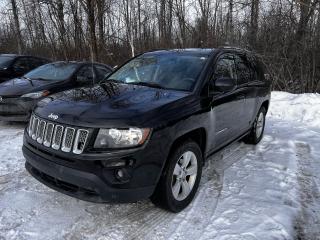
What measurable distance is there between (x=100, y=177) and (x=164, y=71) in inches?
78.9

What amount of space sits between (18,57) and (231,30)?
1037 cm

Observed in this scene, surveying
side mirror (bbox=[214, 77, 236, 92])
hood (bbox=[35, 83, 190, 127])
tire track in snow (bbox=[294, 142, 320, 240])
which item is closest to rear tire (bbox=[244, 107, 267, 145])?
tire track in snow (bbox=[294, 142, 320, 240])

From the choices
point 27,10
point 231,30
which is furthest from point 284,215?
point 27,10

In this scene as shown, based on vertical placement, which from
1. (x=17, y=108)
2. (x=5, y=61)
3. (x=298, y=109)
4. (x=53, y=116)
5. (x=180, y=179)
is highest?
(x=5, y=61)

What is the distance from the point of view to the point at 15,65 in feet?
34.0

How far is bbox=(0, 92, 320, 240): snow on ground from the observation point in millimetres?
3412

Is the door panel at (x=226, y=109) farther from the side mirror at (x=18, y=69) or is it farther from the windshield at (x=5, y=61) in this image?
the windshield at (x=5, y=61)

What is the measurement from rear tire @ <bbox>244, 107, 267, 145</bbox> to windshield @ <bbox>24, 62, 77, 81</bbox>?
4346 millimetres

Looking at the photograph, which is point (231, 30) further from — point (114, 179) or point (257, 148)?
point (114, 179)

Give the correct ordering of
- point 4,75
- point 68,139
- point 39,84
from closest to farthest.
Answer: point 68,139 < point 39,84 < point 4,75

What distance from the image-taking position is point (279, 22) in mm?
12938

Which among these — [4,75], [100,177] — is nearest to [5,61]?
[4,75]

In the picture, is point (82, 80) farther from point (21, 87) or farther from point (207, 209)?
point (207, 209)

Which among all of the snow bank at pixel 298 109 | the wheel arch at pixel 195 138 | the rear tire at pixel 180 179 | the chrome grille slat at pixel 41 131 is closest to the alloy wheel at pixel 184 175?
the rear tire at pixel 180 179
